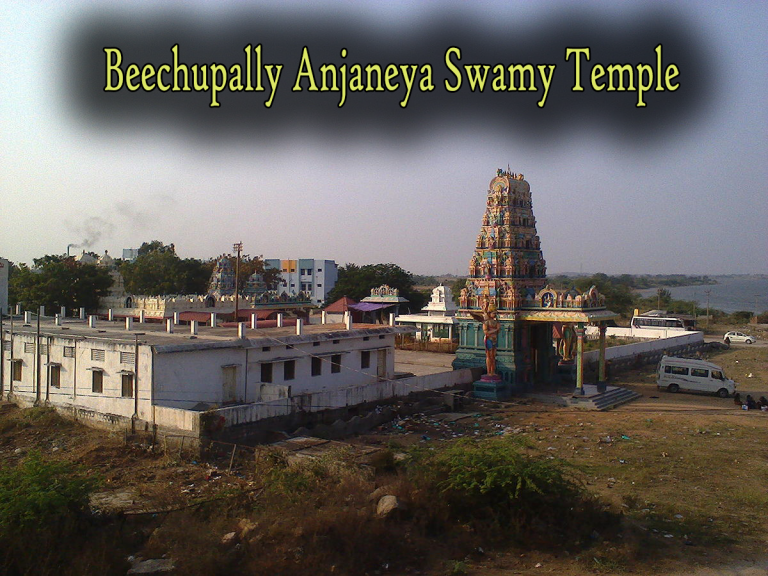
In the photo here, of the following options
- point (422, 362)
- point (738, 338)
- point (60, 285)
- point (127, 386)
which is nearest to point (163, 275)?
point (60, 285)

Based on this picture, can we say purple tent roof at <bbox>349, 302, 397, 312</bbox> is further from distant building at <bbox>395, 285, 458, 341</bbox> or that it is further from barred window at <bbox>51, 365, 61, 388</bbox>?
barred window at <bbox>51, 365, 61, 388</bbox>

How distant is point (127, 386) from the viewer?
17.4 m

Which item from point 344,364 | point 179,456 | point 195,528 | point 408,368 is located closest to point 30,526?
point 195,528

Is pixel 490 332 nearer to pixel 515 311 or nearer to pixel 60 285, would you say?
pixel 515 311

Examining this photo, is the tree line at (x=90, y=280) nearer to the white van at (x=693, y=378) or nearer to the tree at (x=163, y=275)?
the tree at (x=163, y=275)

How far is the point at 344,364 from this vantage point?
22328 millimetres

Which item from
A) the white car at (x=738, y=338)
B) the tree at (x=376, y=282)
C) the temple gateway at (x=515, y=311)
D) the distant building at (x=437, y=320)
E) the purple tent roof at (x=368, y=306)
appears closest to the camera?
the temple gateway at (x=515, y=311)

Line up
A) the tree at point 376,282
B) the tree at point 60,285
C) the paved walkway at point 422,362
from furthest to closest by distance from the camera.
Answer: the tree at point 376,282
the tree at point 60,285
the paved walkway at point 422,362

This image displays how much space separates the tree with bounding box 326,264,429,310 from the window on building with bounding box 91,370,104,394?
3695cm

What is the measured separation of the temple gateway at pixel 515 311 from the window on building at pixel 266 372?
7905 millimetres

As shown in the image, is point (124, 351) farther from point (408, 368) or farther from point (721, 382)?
point (721, 382)

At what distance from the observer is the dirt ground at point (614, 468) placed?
9.57 metres

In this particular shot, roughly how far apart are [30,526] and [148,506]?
8.22ft

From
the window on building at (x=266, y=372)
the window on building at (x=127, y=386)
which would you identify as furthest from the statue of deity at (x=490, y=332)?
the window on building at (x=127, y=386)
